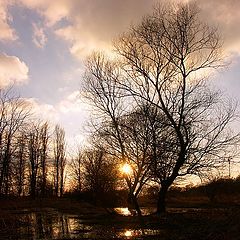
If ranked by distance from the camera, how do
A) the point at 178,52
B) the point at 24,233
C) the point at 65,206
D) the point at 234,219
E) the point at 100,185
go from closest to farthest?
the point at 234,219 < the point at 24,233 < the point at 178,52 < the point at 100,185 < the point at 65,206

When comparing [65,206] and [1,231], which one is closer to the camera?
[1,231]

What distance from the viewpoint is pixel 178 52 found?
24.0 meters

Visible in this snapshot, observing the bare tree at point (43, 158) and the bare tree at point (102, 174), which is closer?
the bare tree at point (102, 174)

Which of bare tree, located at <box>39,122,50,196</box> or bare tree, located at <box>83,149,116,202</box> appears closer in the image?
bare tree, located at <box>83,149,116,202</box>

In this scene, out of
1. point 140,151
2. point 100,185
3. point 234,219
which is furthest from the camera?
point 100,185

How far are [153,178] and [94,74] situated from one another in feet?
26.8

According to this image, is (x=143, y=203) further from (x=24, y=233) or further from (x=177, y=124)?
(x=24, y=233)

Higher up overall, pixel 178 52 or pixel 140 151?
pixel 178 52

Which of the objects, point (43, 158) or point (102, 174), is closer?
point (102, 174)

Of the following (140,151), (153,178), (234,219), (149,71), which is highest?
(149,71)

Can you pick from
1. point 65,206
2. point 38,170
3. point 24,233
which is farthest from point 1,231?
point 38,170

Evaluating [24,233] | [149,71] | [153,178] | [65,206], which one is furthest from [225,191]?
[24,233]

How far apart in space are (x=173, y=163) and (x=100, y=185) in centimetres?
1162

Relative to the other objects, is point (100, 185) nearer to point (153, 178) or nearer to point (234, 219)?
point (153, 178)
